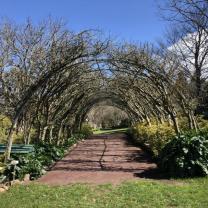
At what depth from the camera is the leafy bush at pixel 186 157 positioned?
36.9 feet

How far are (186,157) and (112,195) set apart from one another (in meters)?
3.33

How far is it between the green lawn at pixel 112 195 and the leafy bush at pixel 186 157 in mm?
728

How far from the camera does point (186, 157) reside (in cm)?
1155

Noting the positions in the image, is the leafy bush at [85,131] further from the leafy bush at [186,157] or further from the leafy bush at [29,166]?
the leafy bush at [186,157]

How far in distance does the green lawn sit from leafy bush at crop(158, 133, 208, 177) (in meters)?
0.73

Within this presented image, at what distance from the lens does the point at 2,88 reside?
2720cm

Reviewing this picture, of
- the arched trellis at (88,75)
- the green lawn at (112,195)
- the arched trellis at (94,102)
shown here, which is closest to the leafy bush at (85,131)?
the arched trellis at (94,102)

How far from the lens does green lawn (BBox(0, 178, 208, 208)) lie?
26.6 feet

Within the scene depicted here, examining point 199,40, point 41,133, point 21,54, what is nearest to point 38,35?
point 21,54

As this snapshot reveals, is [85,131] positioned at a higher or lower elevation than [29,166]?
higher

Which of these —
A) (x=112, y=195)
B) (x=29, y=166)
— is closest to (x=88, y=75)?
(x=29, y=166)

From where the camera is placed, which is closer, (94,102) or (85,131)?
(85,131)

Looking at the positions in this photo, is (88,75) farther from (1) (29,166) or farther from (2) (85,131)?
(2) (85,131)

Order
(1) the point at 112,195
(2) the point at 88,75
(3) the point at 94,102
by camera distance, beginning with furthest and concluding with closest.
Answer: (3) the point at 94,102 < (2) the point at 88,75 < (1) the point at 112,195
